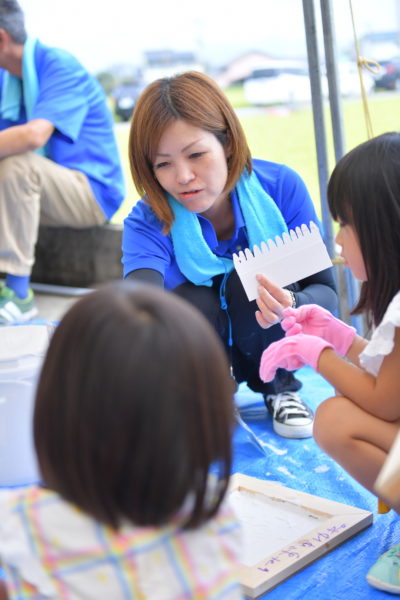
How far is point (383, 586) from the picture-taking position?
1066mm

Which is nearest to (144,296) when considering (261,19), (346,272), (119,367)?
(119,367)

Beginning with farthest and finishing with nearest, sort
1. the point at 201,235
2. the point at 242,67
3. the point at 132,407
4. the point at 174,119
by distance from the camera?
the point at 242,67 → the point at 201,235 → the point at 174,119 → the point at 132,407

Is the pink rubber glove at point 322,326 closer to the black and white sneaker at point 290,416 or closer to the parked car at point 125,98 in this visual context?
the black and white sneaker at point 290,416

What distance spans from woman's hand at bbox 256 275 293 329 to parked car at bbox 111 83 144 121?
321cm

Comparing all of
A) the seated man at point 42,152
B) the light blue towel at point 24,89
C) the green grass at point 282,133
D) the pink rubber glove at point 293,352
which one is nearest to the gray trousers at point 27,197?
the seated man at point 42,152

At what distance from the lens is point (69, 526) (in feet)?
2.34

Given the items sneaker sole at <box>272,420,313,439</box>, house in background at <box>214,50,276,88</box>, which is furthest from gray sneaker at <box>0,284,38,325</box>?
house in background at <box>214,50,276,88</box>

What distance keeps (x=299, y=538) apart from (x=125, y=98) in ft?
12.0

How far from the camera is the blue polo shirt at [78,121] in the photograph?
262 cm

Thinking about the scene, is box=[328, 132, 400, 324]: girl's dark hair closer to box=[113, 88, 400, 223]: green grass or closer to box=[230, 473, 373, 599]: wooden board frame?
box=[230, 473, 373, 599]: wooden board frame

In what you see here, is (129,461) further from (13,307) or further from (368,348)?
(13,307)

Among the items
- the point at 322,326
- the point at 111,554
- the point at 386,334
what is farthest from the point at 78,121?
the point at 111,554

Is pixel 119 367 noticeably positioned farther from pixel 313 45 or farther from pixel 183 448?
pixel 313 45

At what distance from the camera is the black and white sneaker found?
1613 millimetres
